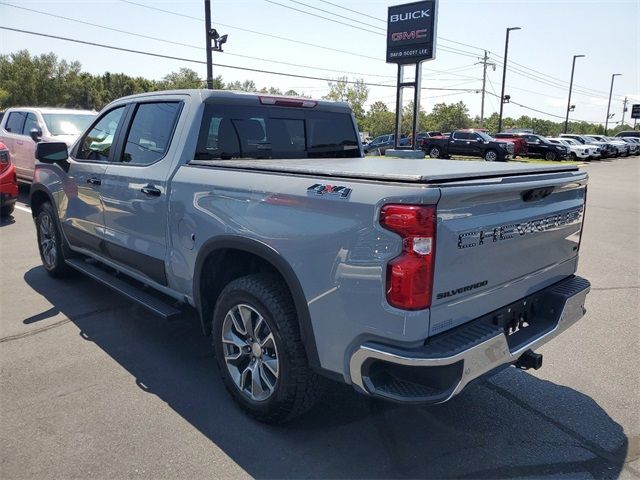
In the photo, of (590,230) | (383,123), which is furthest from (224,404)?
(383,123)

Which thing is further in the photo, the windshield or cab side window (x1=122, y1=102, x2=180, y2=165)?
the windshield

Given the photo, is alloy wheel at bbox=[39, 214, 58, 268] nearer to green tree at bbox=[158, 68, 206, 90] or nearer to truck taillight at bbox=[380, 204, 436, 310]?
truck taillight at bbox=[380, 204, 436, 310]

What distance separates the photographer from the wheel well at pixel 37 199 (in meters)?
5.77

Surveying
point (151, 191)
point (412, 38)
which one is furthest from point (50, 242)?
point (412, 38)

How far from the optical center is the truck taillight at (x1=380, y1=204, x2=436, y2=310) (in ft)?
7.19

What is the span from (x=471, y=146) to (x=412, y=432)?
91.4 ft

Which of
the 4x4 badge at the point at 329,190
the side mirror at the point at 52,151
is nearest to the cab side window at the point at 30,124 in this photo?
the side mirror at the point at 52,151

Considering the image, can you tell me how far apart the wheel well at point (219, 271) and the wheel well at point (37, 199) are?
3244mm

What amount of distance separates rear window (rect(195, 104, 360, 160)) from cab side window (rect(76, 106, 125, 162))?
1193 millimetres

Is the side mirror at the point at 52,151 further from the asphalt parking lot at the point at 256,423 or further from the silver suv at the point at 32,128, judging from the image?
the silver suv at the point at 32,128

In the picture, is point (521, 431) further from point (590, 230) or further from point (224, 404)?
point (590, 230)

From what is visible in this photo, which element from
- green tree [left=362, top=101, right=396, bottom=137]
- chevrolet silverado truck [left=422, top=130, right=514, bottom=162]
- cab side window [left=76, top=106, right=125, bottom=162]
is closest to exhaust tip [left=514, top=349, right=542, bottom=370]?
cab side window [left=76, top=106, right=125, bottom=162]

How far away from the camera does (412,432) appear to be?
2.97 metres

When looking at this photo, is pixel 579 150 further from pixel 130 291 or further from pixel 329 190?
pixel 329 190
